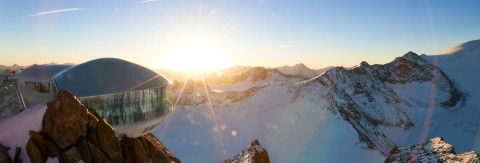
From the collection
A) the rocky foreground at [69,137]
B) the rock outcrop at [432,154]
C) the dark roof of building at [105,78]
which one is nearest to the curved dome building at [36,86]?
the dark roof of building at [105,78]

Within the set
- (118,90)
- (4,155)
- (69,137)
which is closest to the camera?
(4,155)

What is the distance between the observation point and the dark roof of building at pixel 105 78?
13203 millimetres

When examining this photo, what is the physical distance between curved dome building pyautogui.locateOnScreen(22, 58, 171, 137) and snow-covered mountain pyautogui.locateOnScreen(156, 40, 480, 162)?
44.9 m

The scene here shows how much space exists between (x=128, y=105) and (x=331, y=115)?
210ft

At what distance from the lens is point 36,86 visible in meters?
14.8

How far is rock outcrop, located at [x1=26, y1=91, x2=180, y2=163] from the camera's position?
1163 cm

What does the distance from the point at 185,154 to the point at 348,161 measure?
28.5 meters

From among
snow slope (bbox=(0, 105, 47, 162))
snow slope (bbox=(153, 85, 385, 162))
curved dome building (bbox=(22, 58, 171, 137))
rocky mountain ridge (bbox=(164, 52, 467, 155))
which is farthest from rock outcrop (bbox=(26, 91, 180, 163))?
rocky mountain ridge (bbox=(164, 52, 467, 155))

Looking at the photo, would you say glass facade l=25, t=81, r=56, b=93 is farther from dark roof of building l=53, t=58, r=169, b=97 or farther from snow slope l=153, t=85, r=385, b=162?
snow slope l=153, t=85, r=385, b=162

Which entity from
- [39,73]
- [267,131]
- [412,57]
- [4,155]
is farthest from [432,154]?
[412,57]

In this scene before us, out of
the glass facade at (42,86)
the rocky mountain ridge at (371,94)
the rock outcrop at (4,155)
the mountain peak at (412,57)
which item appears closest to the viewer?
the rock outcrop at (4,155)

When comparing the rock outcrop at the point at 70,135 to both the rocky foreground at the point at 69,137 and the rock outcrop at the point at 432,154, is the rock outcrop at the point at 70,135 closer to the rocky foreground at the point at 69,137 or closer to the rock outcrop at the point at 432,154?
the rocky foreground at the point at 69,137

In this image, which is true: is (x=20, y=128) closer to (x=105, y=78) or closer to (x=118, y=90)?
(x=105, y=78)

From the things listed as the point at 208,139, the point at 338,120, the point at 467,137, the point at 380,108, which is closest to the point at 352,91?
the point at 380,108
